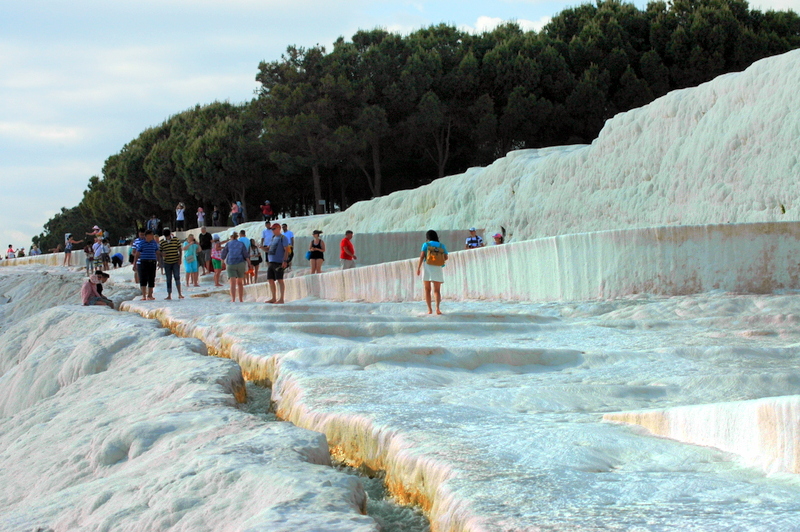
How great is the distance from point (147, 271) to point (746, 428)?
12963 millimetres

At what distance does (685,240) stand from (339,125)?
26935 mm

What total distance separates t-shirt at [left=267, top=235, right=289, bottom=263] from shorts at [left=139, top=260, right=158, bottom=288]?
2315mm

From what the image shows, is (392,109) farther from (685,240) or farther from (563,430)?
(563,430)

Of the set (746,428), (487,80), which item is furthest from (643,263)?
(487,80)

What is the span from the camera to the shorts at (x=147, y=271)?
1500cm

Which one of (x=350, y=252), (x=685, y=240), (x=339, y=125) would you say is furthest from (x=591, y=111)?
(x=685, y=240)

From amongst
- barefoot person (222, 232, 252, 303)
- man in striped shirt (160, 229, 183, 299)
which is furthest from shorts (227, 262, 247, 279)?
man in striped shirt (160, 229, 183, 299)

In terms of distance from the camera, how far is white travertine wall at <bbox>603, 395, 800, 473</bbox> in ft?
11.4

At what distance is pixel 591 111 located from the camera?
35.4 metres

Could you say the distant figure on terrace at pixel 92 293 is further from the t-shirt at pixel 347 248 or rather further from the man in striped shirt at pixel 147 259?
the t-shirt at pixel 347 248

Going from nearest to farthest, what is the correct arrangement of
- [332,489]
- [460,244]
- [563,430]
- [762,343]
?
[332,489]
[563,430]
[762,343]
[460,244]

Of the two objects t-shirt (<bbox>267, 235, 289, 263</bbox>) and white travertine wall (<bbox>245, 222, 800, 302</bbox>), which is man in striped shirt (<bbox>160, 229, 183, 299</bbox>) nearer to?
t-shirt (<bbox>267, 235, 289, 263</bbox>)

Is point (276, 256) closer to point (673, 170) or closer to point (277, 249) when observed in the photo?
point (277, 249)

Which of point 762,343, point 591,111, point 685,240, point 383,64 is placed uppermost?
point 383,64
